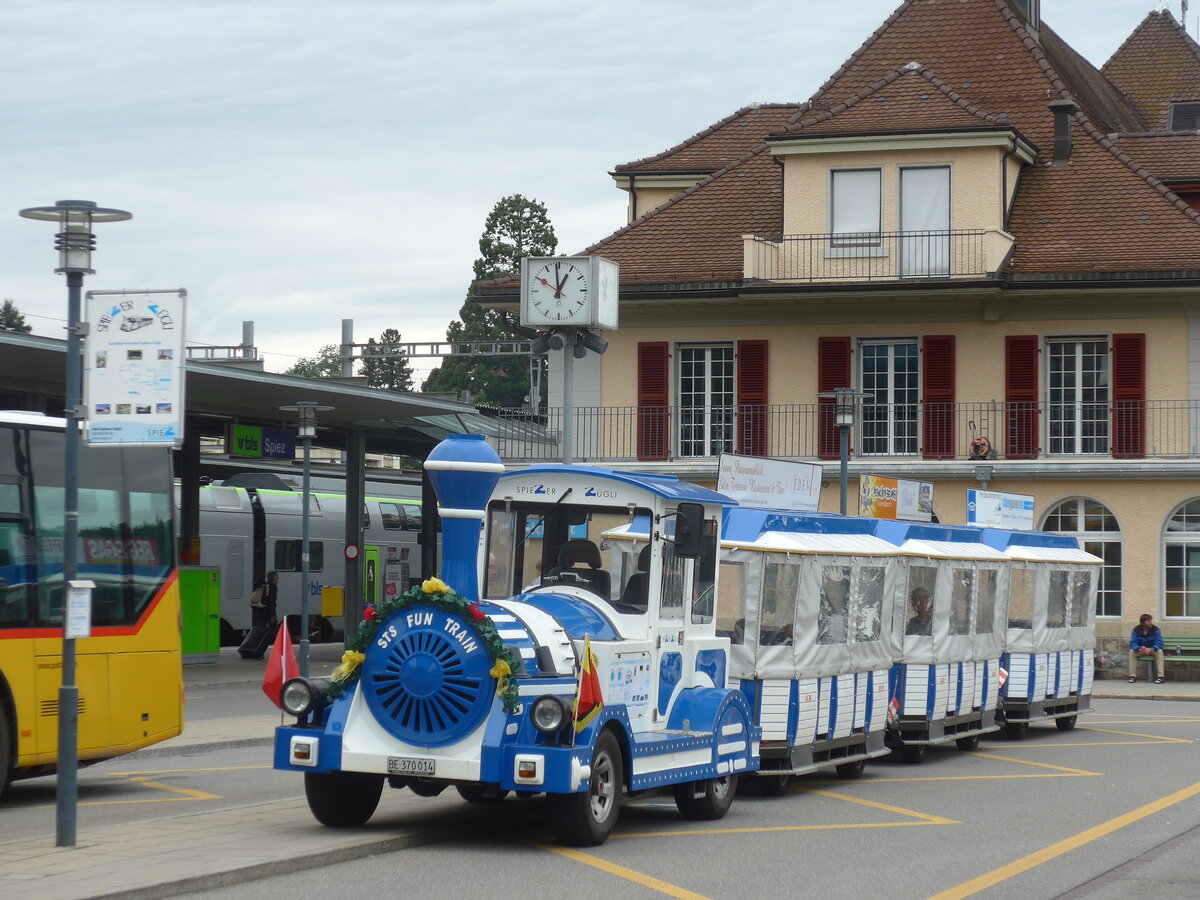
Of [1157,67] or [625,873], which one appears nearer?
[625,873]

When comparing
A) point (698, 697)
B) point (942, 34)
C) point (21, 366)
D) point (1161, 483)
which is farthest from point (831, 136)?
point (698, 697)

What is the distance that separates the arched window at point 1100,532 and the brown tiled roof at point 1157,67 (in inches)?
664

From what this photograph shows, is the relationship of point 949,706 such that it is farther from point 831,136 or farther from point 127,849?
point 831,136

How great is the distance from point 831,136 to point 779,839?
84.1 ft

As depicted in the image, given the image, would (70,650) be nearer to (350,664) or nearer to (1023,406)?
(350,664)

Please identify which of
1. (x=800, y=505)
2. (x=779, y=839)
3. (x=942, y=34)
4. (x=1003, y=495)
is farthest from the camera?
Answer: (x=942, y=34)

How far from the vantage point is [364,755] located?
1155 centimetres

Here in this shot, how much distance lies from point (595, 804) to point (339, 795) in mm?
1788

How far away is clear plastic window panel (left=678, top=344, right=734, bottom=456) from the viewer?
124 feet

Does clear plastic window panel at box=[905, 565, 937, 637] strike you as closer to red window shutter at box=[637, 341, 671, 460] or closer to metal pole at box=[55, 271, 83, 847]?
metal pole at box=[55, 271, 83, 847]

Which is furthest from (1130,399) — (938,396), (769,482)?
(769,482)

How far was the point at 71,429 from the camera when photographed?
10.9 meters

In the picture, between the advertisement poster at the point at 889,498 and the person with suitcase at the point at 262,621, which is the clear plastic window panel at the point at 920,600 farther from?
the person with suitcase at the point at 262,621

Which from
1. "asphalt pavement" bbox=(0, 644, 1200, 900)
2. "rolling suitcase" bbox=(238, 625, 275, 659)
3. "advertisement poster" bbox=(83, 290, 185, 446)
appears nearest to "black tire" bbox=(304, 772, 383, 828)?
"asphalt pavement" bbox=(0, 644, 1200, 900)
